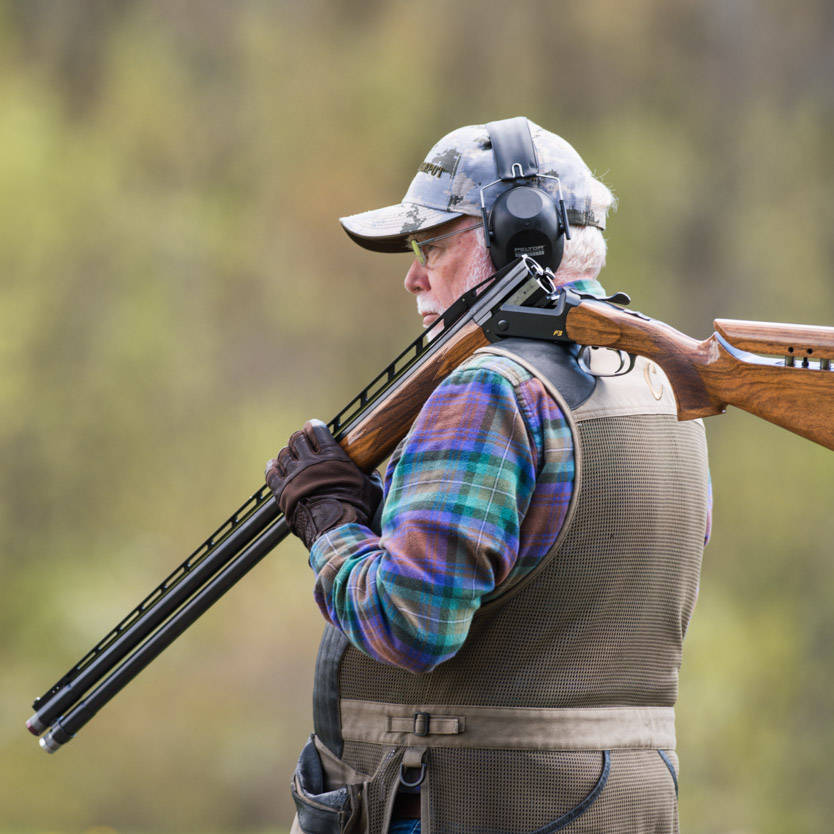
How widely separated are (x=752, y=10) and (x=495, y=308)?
347 centimetres

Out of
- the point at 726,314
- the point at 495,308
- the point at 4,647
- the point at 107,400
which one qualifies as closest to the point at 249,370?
the point at 107,400

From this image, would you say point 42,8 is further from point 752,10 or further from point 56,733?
point 56,733

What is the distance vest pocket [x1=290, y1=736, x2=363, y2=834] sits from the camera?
4.58 feet

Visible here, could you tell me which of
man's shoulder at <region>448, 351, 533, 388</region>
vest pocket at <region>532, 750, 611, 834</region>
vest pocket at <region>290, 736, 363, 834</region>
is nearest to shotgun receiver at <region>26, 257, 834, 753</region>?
man's shoulder at <region>448, 351, 533, 388</region>

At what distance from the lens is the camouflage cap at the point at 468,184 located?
5.04 ft

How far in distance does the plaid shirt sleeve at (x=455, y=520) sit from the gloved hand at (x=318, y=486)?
8 cm

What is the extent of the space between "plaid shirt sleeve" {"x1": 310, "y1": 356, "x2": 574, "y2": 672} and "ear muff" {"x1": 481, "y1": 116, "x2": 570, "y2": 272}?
240 millimetres

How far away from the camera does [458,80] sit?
14.4 feet

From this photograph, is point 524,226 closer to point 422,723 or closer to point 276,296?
point 422,723

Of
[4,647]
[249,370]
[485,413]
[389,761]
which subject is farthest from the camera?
[249,370]

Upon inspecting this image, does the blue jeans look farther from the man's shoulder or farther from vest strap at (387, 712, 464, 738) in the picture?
the man's shoulder

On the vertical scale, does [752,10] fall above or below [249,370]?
above

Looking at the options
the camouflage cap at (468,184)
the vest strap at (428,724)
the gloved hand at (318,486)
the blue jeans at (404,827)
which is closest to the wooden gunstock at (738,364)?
the camouflage cap at (468,184)

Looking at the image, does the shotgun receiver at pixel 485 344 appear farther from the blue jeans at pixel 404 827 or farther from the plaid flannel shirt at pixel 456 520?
the blue jeans at pixel 404 827
